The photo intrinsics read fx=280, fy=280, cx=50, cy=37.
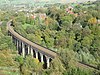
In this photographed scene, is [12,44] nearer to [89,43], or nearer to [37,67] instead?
[89,43]

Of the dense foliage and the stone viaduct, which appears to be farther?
the stone viaduct

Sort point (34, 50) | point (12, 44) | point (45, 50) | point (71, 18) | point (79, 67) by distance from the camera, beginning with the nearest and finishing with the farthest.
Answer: point (79, 67) < point (45, 50) < point (34, 50) < point (12, 44) < point (71, 18)

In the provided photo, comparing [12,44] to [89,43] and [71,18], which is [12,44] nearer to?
[89,43]

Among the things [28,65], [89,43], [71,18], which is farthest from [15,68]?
[71,18]

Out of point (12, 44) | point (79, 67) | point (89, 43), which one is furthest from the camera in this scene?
point (12, 44)

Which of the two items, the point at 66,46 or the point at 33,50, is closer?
the point at 33,50

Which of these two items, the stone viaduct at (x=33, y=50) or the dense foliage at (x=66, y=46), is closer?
the dense foliage at (x=66, y=46)

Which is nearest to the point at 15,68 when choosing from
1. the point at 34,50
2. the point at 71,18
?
the point at 34,50

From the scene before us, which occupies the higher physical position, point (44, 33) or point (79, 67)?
point (79, 67)

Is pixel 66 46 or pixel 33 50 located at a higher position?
pixel 33 50

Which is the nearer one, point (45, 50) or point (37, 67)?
point (37, 67)
